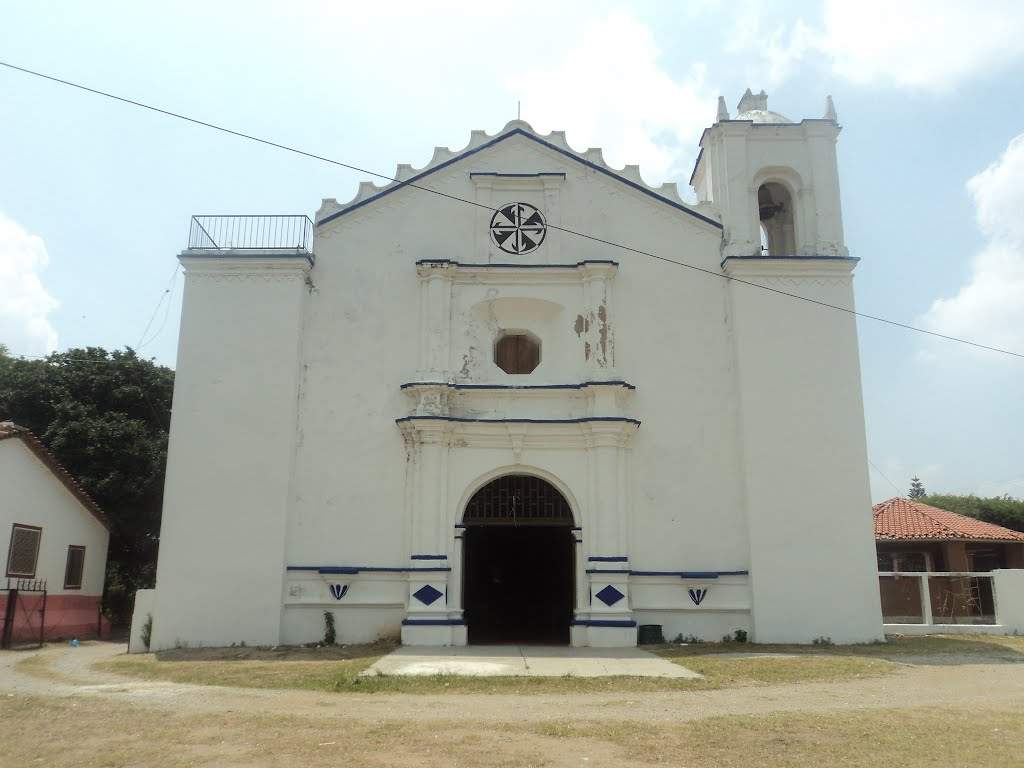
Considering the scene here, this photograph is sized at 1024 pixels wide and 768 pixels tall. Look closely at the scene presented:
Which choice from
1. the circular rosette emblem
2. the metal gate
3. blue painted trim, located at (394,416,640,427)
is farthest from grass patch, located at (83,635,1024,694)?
the circular rosette emblem

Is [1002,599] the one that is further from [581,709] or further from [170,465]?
[170,465]

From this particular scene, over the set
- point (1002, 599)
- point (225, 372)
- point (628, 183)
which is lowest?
point (1002, 599)

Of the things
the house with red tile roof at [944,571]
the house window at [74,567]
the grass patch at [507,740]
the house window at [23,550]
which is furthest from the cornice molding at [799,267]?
the house window at [74,567]

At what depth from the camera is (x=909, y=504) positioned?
26.0 m

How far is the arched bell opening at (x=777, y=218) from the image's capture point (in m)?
18.6

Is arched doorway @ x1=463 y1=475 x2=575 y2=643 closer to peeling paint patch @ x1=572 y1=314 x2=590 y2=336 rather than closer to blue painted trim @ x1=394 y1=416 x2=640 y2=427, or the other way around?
blue painted trim @ x1=394 y1=416 x2=640 y2=427

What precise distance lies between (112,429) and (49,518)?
376cm

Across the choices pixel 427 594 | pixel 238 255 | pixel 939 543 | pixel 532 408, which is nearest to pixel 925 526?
pixel 939 543

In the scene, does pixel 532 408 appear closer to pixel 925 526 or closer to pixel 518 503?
pixel 518 503

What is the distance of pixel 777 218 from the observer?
1920 cm

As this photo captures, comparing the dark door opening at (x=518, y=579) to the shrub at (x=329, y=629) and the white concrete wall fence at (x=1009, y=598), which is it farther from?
the white concrete wall fence at (x=1009, y=598)

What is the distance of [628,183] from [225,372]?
8385mm

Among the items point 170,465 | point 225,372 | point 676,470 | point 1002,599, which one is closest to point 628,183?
point 676,470

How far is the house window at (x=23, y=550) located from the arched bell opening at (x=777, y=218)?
1612 cm
